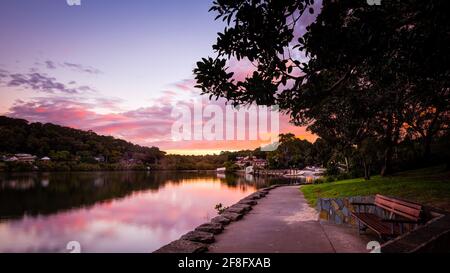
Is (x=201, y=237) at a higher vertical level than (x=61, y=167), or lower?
higher

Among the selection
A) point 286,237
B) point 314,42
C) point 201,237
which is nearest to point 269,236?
point 286,237

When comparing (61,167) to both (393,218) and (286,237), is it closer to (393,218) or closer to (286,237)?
(286,237)

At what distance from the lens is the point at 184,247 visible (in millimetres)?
6613

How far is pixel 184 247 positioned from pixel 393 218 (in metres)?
4.88

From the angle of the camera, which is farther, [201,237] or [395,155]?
[395,155]

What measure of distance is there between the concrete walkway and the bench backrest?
103 centimetres

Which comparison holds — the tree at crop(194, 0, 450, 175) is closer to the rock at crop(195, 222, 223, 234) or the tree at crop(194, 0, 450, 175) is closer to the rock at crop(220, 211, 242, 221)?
the rock at crop(195, 222, 223, 234)

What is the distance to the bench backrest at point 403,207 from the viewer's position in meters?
5.92

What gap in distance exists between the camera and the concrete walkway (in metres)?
6.89

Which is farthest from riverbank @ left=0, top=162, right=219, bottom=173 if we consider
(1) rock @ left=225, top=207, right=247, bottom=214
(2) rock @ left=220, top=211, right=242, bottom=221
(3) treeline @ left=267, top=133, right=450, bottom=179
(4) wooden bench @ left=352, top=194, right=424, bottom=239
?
(4) wooden bench @ left=352, top=194, right=424, bottom=239

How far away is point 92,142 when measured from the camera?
11900 cm

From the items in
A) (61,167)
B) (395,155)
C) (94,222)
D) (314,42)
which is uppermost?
(314,42)

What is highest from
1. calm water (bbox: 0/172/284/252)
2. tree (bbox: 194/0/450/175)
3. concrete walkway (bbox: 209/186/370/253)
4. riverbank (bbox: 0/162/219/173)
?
tree (bbox: 194/0/450/175)
